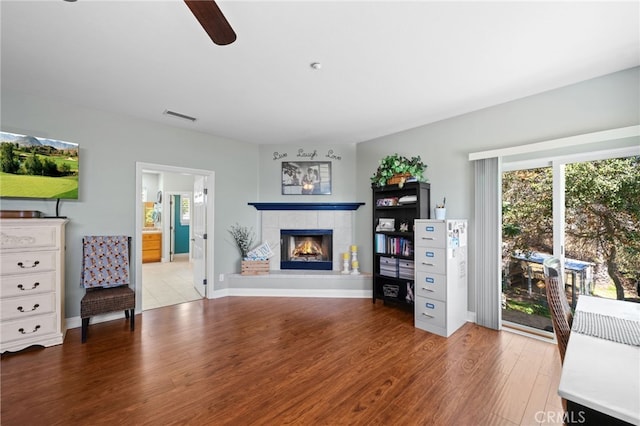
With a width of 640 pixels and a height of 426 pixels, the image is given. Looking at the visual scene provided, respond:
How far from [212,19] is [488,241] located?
129 inches

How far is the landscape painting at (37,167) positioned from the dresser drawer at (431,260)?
399cm

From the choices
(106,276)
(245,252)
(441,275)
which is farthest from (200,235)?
(441,275)

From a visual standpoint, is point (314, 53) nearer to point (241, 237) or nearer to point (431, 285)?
point (431, 285)

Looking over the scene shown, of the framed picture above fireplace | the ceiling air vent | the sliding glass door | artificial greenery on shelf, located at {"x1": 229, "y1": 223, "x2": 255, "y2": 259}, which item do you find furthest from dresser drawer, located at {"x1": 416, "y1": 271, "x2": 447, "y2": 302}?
the ceiling air vent

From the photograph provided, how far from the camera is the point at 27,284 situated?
253 cm

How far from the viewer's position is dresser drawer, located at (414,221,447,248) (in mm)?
2967

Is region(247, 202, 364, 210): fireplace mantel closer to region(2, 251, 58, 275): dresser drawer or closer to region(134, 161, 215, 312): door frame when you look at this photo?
region(134, 161, 215, 312): door frame

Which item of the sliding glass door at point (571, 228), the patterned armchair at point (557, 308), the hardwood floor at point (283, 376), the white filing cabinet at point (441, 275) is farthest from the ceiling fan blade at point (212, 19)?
the sliding glass door at point (571, 228)

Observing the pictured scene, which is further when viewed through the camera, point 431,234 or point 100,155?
point 100,155

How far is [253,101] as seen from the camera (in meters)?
3.03

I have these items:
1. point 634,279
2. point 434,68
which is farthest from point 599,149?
point 434,68

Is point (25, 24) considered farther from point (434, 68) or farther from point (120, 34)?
point (434, 68)

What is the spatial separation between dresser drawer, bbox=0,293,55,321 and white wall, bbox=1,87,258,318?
49 centimetres

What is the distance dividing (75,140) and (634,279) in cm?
584
